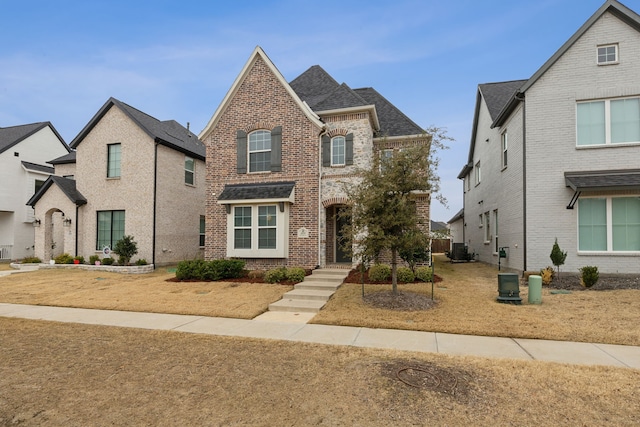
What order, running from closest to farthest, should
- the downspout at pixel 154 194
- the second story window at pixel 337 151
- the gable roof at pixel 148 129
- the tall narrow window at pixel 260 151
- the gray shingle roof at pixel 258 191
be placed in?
the gray shingle roof at pixel 258 191, the second story window at pixel 337 151, the tall narrow window at pixel 260 151, the downspout at pixel 154 194, the gable roof at pixel 148 129

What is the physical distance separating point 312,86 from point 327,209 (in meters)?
6.92

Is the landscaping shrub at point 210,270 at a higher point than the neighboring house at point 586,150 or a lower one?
lower

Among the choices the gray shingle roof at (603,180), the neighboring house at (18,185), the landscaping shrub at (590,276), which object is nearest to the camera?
the landscaping shrub at (590,276)

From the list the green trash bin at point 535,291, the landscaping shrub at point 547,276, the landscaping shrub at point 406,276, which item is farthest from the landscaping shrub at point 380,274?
the landscaping shrub at point 547,276

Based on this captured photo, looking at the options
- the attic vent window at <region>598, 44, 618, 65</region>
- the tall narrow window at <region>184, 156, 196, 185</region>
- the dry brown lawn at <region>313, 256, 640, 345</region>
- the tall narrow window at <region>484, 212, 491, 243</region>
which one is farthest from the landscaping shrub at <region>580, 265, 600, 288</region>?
the tall narrow window at <region>184, 156, 196, 185</region>

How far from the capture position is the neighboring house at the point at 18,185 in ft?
69.3

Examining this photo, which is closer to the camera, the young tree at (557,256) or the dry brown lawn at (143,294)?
the dry brown lawn at (143,294)

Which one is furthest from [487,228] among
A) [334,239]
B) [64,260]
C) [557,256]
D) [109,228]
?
[64,260]

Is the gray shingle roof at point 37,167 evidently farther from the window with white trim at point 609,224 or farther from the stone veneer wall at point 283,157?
the window with white trim at point 609,224

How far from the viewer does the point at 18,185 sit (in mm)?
21781

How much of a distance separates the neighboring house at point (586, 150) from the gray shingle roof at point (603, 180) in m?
0.03

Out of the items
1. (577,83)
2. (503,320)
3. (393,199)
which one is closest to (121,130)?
(393,199)

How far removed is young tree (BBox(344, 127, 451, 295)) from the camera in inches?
315

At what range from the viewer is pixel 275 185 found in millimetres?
13688
